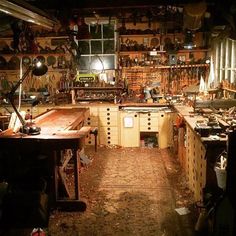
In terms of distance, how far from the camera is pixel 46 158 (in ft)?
12.8

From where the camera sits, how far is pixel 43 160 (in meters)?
3.95

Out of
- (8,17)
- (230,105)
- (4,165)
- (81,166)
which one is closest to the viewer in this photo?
(4,165)

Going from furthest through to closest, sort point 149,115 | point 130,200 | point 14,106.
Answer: point 149,115, point 130,200, point 14,106

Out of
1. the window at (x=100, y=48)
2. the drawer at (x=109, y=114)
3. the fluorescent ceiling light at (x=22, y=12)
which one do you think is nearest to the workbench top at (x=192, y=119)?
the drawer at (x=109, y=114)

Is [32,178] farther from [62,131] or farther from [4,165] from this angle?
[62,131]

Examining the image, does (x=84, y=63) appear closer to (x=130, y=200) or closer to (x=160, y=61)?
(x=160, y=61)

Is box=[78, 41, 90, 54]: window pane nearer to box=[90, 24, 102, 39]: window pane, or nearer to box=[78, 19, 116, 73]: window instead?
box=[78, 19, 116, 73]: window

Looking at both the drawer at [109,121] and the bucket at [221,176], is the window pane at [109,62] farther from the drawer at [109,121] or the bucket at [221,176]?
the bucket at [221,176]

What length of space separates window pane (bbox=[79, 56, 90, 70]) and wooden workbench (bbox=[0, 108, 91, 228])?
141 inches

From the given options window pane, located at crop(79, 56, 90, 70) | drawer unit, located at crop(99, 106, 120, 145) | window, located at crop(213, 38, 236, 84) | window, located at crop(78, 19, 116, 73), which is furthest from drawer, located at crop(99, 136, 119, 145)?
window, located at crop(213, 38, 236, 84)

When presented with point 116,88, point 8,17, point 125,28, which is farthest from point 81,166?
point 125,28

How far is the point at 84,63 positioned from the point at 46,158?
4.14 meters

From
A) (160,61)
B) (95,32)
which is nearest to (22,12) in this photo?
(95,32)

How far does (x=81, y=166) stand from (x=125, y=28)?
3307mm
